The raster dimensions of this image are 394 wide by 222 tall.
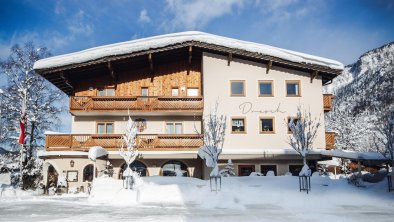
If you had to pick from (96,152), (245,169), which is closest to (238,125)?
(245,169)

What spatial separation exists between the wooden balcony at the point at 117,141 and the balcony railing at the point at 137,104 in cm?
177

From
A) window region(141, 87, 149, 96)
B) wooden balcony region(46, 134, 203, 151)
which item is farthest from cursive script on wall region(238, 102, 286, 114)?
window region(141, 87, 149, 96)

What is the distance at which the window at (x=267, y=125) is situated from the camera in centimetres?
2438

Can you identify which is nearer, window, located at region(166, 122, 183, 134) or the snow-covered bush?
the snow-covered bush

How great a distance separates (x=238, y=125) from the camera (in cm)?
2439

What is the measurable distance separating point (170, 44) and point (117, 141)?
6845mm

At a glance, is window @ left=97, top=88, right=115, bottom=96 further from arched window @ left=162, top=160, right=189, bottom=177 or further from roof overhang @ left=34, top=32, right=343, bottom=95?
arched window @ left=162, top=160, right=189, bottom=177

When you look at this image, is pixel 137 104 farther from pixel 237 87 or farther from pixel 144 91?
pixel 237 87

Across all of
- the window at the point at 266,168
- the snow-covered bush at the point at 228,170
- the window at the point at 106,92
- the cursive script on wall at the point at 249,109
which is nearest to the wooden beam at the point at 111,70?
the window at the point at 106,92

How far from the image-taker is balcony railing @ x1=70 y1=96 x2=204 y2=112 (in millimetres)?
23766

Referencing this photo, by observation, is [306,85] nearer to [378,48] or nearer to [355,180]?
[355,180]

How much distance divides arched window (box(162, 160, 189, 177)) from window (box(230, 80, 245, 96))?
577cm

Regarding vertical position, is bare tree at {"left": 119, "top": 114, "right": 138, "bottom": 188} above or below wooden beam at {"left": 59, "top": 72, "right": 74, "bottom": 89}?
below

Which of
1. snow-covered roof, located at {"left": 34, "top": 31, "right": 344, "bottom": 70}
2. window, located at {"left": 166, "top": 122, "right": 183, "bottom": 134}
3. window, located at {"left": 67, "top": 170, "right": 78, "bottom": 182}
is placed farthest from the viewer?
window, located at {"left": 166, "top": 122, "right": 183, "bottom": 134}
